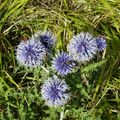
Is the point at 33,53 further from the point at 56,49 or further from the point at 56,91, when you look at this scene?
the point at 56,49

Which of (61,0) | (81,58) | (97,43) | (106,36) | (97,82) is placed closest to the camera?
(81,58)

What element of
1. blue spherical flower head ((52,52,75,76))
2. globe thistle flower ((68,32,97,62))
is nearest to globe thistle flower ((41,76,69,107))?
blue spherical flower head ((52,52,75,76))

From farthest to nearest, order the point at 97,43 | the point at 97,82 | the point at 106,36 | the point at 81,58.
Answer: the point at 106,36 < the point at 97,82 < the point at 97,43 < the point at 81,58

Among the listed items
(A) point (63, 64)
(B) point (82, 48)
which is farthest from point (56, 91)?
(B) point (82, 48)

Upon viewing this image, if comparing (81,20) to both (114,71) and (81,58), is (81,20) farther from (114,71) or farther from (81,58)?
(81,58)

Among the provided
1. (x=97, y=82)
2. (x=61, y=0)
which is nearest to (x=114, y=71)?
(x=97, y=82)

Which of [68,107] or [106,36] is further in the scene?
[106,36]

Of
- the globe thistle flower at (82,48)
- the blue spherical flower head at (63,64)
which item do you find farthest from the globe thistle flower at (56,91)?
the globe thistle flower at (82,48)
